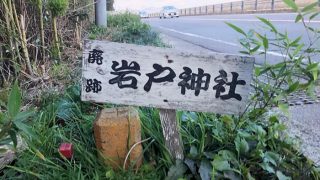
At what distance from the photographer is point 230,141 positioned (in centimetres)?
233

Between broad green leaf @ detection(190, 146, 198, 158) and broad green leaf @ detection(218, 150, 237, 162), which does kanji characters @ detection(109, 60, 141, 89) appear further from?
broad green leaf @ detection(218, 150, 237, 162)

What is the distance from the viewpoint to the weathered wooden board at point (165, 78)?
2.08 m

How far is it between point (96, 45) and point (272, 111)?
1625 mm

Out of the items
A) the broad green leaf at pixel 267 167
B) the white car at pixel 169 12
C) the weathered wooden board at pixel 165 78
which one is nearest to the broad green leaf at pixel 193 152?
the weathered wooden board at pixel 165 78

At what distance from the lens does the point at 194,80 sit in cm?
209

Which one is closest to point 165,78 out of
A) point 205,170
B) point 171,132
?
point 171,132

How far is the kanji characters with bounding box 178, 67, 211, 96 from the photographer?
6.86ft

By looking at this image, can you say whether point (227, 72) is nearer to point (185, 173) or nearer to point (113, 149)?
point (185, 173)

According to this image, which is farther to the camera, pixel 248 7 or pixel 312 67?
pixel 248 7

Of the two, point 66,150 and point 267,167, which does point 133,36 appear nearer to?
point 66,150

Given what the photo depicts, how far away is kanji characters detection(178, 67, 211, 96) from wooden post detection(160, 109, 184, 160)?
18cm

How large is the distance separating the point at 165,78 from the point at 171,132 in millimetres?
332

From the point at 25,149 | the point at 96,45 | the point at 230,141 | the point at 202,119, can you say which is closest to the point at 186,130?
the point at 202,119

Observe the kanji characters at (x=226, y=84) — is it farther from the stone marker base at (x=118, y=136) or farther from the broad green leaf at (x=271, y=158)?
the stone marker base at (x=118, y=136)
